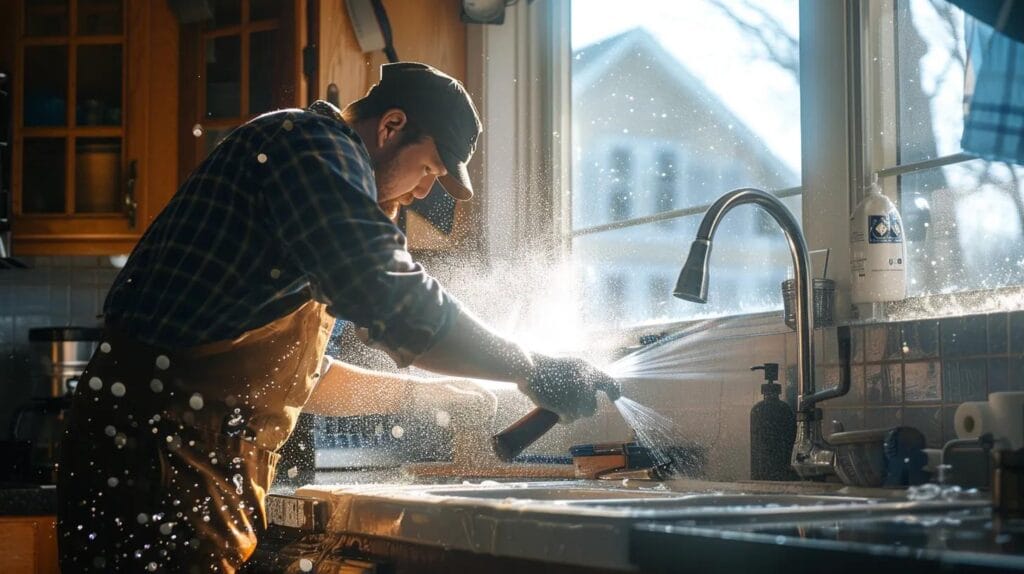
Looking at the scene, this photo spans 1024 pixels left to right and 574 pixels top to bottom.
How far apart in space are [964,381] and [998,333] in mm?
85

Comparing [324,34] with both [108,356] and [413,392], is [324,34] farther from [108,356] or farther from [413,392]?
[108,356]

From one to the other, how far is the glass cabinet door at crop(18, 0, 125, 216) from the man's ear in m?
1.86

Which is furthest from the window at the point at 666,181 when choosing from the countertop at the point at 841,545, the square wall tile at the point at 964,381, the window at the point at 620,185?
the countertop at the point at 841,545

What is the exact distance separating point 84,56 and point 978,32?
2657 millimetres

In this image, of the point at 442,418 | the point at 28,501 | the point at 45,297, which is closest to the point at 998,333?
the point at 442,418

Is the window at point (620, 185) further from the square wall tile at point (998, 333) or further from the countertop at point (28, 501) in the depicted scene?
the countertop at point (28, 501)

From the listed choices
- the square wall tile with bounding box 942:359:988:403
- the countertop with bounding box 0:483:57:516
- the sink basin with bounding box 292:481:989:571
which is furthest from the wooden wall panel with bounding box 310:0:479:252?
the square wall tile with bounding box 942:359:988:403

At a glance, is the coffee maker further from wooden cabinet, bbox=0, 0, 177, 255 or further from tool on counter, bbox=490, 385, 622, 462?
tool on counter, bbox=490, 385, 622, 462

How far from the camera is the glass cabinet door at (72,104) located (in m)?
3.50

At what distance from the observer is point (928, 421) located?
1785 mm

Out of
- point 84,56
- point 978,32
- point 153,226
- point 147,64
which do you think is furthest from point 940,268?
point 84,56

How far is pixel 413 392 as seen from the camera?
2.26 metres

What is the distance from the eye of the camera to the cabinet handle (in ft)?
11.2

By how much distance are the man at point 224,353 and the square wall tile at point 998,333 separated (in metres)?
0.53
